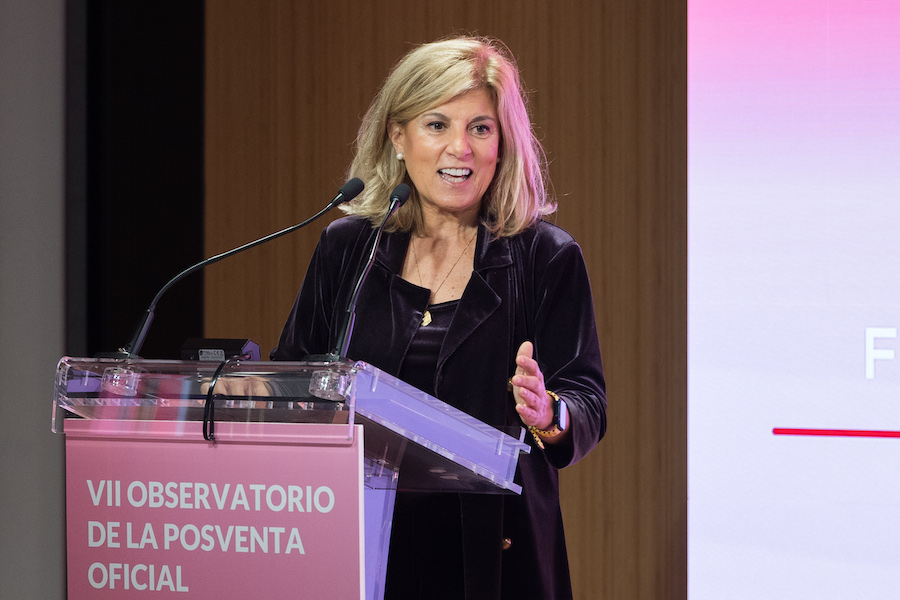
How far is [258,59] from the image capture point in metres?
3.35

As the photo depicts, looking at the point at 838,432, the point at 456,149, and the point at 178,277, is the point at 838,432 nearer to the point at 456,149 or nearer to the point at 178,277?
A: the point at 456,149

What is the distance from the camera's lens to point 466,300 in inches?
67.0

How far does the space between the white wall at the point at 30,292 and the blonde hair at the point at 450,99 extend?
5.81 ft

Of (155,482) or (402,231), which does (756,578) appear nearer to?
(402,231)

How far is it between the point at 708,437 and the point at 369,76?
1788 mm

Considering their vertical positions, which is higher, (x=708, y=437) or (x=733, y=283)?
(x=733, y=283)

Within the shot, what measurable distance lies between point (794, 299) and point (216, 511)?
6.69 feet

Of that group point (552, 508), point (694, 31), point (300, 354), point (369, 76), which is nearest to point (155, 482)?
point (300, 354)

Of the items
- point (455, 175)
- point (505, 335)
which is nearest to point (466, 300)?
point (505, 335)

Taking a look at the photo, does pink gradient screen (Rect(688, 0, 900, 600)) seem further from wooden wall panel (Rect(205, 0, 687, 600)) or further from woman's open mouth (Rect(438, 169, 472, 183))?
woman's open mouth (Rect(438, 169, 472, 183))

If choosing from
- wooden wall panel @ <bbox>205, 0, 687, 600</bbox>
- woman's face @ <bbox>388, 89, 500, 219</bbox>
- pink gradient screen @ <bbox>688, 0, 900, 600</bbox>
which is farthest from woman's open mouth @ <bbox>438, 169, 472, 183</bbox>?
wooden wall panel @ <bbox>205, 0, 687, 600</bbox>

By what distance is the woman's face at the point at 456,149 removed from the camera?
1786mm

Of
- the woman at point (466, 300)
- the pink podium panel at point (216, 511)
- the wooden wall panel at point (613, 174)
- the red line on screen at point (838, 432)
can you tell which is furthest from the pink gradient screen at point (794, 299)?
the pink podium panel at point (216, 511)

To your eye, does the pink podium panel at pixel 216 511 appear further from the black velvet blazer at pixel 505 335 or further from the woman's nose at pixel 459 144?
the woman's nose at pixel 459 144
